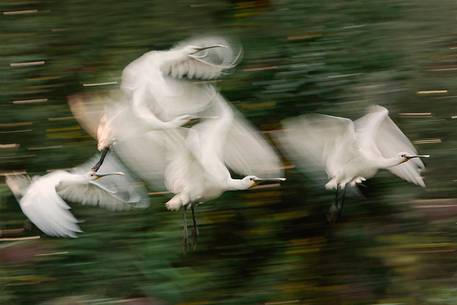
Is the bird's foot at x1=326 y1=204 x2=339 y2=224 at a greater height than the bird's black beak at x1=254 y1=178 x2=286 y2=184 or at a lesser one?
lesser

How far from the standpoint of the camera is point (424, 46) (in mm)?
3486

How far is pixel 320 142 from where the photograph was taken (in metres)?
3.28

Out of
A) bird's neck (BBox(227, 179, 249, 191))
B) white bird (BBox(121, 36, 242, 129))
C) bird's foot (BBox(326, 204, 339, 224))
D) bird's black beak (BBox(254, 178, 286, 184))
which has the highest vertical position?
white bird (BBox(121, 36, 242, 129))

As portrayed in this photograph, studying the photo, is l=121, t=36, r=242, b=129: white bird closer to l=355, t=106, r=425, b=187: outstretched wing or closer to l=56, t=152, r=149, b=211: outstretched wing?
l=56, t=152, r=149, b=211: outstretched wing

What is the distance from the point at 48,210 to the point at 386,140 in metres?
1.02

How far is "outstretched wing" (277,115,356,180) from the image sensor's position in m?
3.23

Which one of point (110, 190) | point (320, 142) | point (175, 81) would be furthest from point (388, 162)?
point (110, 190)

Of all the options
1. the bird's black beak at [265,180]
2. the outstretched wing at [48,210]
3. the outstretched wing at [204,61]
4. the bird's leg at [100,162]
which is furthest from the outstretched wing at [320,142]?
the outstretched wing at [48,210]

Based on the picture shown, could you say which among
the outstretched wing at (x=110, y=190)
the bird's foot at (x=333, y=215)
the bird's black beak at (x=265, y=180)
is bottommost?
the bird's foot at (x=333, y=215)

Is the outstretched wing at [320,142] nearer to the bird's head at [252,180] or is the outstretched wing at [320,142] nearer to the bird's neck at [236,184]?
the bird's head at [252,180]

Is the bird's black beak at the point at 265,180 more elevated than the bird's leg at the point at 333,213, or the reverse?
the bird's black beak at the point at 265,180

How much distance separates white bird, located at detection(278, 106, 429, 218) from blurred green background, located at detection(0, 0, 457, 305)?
8 cm

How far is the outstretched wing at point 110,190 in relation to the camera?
130 inches

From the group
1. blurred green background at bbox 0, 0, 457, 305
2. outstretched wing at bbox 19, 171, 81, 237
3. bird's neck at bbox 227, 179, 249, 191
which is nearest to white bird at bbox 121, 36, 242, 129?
blurred green background at bbox 0, 0, 457, 305
